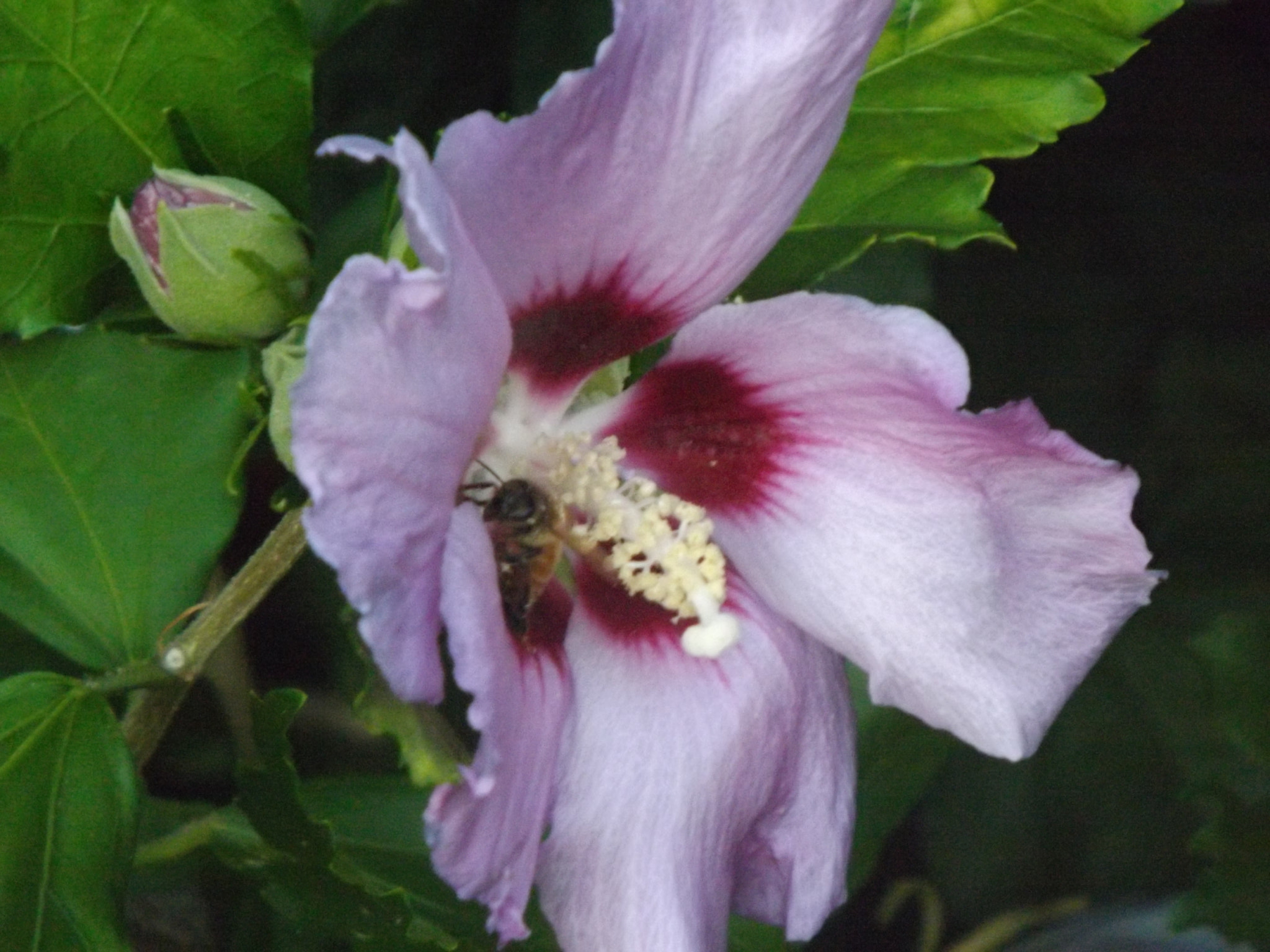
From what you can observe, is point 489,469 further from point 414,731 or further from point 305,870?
point 305,870

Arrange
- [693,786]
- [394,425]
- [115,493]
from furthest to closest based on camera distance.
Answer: [115,493], [693,786], [394,425]

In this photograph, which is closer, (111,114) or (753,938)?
(111,114)

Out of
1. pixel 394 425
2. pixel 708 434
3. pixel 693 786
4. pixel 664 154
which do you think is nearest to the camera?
pixel 394 425

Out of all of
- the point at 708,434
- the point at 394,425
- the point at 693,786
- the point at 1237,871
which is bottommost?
the point at 1237,871

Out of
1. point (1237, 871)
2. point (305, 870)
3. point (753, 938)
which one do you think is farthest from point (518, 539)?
point (1237, 871)

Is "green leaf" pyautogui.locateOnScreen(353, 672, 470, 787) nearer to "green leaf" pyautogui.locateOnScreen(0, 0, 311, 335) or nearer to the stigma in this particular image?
the stigma

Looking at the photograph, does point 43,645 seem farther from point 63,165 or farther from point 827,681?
point 827,681

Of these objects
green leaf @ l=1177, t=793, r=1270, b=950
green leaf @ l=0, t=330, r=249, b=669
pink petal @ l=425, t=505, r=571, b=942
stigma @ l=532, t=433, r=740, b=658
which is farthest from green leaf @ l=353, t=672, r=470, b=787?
green leaf @ l=1177, t=793, r=1270, b=950

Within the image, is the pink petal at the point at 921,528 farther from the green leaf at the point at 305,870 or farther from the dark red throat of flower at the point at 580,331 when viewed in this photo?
the green leaf at the point at 305,870
